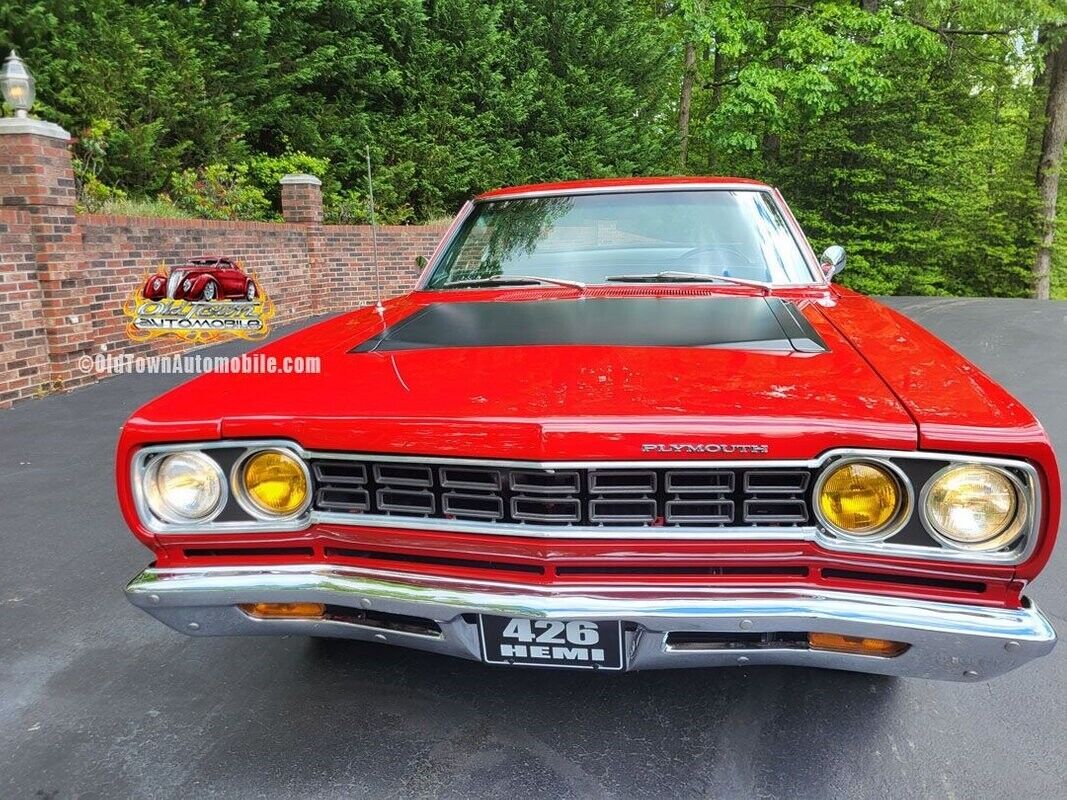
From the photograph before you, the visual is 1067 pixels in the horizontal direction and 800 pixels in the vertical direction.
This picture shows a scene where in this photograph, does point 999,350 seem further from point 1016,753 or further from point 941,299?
point 1016,753

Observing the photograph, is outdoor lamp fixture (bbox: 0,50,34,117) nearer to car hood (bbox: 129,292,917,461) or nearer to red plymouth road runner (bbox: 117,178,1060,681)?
car hood (bbox: 129,292,917,461)

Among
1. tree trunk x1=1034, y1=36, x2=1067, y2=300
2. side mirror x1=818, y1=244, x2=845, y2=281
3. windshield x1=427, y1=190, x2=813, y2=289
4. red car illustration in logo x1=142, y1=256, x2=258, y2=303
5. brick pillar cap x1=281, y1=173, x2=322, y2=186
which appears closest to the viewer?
windshield x1=427, y1=190, x2=813, y2=289

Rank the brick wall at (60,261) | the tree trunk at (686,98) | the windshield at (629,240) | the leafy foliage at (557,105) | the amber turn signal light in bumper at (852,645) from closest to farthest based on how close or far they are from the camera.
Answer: the amber turn signal light in bumper at (852,645)
the windshield at (629,240)
the brick wall at (60,261)
the leafy foliage at (557,105)
the tree trunk at (686,98)

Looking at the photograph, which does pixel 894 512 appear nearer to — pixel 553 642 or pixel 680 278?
pixel 553 642

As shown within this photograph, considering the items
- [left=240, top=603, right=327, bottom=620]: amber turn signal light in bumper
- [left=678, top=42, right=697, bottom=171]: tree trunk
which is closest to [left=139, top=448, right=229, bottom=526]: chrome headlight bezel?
[left=240, top=603, right=327, bottom=620]: amber turn signal light in bumper

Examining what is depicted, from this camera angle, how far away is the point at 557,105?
50.5ft

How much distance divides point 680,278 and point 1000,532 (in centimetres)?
147

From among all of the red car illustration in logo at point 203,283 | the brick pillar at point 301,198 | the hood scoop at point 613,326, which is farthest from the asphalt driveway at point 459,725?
the brick pillar at point 301,198

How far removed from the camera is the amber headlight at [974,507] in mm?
1568

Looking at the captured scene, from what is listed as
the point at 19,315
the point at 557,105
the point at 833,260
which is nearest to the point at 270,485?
the point at 833,260

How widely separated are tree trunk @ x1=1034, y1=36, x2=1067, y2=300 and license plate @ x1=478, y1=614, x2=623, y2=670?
61.1 ft

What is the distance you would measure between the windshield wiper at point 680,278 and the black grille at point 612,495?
1.28 metres

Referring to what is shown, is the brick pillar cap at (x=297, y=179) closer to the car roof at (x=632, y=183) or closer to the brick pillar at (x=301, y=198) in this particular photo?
the brick pillar at (x=301, y=198)

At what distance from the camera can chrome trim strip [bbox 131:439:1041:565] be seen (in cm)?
155
